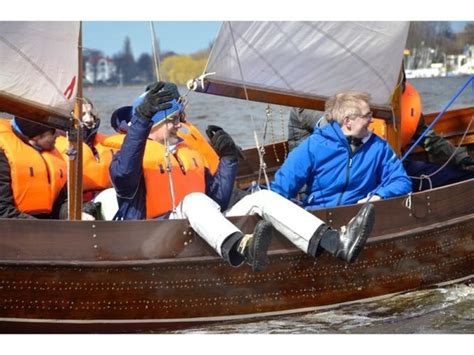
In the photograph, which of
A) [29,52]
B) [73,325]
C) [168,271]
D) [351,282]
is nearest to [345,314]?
[351,282]

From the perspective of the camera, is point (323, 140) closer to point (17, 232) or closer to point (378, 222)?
point (378, 222)

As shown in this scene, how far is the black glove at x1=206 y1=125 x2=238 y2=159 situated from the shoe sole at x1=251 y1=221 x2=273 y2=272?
66 centimetres

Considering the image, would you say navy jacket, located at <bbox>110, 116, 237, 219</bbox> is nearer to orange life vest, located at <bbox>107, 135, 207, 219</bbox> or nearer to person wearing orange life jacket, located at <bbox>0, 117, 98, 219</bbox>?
orange life vest, located at <bbox>107, 135, 207, 219</bbox>

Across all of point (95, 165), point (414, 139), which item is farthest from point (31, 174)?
point (414, 139)

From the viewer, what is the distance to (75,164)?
608 cm

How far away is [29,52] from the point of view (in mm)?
5895

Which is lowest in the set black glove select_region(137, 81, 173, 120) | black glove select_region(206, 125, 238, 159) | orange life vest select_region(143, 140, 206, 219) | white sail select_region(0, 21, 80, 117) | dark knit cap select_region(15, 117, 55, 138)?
orange life vest select_region(143, 140, 206, 219)

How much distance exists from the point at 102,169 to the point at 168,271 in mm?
1441

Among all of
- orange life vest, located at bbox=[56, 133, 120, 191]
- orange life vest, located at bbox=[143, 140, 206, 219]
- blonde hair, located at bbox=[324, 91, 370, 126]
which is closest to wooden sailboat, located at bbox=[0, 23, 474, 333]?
orange life vest, located at bbox=[143, 140, 206, 219]

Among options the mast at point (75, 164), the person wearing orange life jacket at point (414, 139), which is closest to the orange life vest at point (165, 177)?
the mast at point (75, 164)

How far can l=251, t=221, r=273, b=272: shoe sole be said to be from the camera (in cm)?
566

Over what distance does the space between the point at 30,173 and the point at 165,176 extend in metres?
0.76

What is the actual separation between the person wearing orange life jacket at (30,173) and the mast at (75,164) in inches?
11.6

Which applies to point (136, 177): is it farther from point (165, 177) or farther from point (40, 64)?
point (40, 64)
